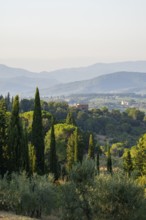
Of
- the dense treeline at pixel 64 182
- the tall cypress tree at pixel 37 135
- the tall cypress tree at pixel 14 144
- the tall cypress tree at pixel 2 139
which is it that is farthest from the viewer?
the tall cypress tree at pixel 37 135

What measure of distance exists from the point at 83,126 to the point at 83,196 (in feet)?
338

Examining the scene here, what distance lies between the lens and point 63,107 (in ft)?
495

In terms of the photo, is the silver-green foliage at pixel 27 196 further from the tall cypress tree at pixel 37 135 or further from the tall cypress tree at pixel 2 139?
the tall cypress tree at pixel 37 135

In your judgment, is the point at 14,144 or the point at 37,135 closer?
the point at 14,144

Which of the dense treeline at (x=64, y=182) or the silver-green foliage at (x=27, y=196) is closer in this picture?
the dense treeline at (x=64, y=182)

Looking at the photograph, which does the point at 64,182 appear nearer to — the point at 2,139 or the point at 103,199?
the point at 103,199

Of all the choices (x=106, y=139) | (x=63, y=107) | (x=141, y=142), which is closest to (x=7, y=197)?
(x=141, y=142)

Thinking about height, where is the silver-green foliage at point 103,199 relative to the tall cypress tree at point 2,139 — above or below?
below

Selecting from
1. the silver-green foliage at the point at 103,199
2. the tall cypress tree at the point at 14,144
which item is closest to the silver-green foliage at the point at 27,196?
the silver-green foliage at the point at 103,199

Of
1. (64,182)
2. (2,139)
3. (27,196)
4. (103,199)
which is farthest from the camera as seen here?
(2,139)

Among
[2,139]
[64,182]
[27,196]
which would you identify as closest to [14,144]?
[2,139]

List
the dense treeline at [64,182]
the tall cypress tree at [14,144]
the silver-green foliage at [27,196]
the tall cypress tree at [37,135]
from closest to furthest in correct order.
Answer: the dense treeline at [64,182], the silver-green foliage at [27,196], the tall cypress tree at [14,144], the tall cypress tree at [37,135]

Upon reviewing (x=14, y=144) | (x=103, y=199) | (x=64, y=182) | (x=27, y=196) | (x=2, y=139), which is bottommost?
(x=27, y=196)

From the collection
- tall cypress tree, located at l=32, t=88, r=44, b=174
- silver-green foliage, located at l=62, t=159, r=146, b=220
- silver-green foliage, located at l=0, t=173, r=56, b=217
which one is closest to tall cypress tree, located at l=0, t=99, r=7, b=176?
silver-green foliage, located at l=0, t=173, r=56, b=217
